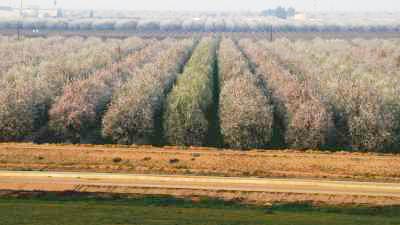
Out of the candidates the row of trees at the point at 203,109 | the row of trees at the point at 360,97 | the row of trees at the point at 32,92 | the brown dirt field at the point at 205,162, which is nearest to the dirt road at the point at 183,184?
the brown dirt field at the point at 205,162

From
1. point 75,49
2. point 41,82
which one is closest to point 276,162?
point 41,82

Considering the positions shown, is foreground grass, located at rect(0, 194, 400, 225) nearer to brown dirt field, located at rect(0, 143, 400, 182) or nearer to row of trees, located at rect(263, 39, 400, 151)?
brown dirt field, located at rect(0, 143, 400, 182)

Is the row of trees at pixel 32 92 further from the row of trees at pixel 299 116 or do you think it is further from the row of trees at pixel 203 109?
the row of trees at pixel 299 116

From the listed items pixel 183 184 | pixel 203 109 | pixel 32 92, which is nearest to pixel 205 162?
pixel 183 184

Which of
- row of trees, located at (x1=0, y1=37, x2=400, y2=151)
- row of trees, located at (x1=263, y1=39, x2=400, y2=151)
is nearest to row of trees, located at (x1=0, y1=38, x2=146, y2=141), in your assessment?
row of trees, located at (x1=0, y1=37, x2=400, y2=151)

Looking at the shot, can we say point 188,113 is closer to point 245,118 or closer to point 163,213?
point 245,118

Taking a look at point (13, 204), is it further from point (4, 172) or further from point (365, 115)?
point (365, 115)

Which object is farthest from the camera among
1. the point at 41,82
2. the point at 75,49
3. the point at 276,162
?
the point at 75,49
